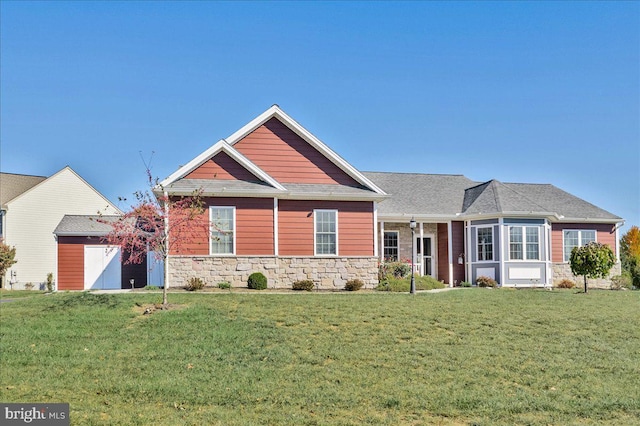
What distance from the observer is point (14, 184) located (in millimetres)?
35938

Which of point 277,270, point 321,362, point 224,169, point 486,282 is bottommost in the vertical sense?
point 321,362

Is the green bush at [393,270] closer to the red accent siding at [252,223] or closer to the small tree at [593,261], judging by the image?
the red accent siding at [252,223]

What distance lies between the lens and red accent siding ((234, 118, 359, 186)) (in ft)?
75.8

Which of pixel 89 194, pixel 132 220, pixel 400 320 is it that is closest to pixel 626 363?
pixel 400 320

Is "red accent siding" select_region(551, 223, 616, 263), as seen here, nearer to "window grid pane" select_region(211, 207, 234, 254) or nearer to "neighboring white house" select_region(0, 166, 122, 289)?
"window grid pane" select_region(211, 207, 234, 254)

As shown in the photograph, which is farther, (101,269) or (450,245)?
(101,269)

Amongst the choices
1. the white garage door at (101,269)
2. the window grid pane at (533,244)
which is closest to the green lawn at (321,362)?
the window grid pane at (533,244)

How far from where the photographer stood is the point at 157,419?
809 centimetres

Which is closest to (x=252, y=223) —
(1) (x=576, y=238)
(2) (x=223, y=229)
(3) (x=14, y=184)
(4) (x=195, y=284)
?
(2) (x=223, y=229)

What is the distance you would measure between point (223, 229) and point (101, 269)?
11.1 metres

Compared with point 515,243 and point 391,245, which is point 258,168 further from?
point 515,243

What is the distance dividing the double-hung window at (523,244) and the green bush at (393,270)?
4711 mm

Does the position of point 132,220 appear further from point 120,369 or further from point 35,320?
point 120,369

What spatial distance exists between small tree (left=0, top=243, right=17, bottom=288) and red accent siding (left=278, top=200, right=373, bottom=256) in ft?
57.0
